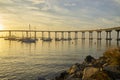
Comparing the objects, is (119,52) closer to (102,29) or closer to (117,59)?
(117,59)

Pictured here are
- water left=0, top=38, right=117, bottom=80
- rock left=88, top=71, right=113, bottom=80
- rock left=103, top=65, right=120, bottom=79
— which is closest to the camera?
rock left=88, top=71, right=113, bottom=80

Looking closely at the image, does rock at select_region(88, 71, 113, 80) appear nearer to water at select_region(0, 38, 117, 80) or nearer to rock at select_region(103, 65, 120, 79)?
rock at select_region(103, 65, 120, 79)

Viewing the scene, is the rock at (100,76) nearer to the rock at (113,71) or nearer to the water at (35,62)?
the rock at (113,71)

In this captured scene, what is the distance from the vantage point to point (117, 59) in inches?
589

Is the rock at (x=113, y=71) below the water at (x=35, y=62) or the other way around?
the other way around

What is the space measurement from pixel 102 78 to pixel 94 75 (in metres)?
0.53

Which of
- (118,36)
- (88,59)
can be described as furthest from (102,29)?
(88,59)

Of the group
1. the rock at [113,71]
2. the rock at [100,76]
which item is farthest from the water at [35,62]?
the rock at [100,76]

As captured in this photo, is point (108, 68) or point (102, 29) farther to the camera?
point (102, 29)

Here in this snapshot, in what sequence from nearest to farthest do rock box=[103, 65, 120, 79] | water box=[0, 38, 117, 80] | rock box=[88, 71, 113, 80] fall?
rock box=[88, 71, 113, 80]
rock box=[103, 65, 120, 79]
water box=[0, 38, 117, 80]

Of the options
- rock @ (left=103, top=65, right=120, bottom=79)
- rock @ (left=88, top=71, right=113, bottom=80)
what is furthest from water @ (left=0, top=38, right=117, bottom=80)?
rock @ (left=88, top=71, right=113, bottom=80)

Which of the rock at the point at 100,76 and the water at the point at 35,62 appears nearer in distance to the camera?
the rock at the point at 100,76

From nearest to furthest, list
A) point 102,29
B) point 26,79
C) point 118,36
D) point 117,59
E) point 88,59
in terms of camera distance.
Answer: point 117,59 < point 26,79 < point 88,59 < point 118,36 < point 102,29

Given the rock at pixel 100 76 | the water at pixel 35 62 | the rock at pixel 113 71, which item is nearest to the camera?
the rock at pixel 100 76
